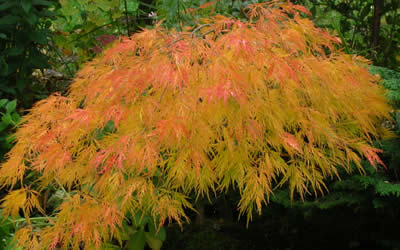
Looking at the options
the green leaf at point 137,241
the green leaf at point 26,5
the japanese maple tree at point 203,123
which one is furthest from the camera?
the green leaf at point 26,5

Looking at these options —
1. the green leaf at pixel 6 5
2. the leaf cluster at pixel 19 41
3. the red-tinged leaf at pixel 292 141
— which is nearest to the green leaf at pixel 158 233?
the red-tinged leaf at pixel 292 141

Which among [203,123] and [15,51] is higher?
[203,123]

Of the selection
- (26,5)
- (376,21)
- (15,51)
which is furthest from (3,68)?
(376,21)

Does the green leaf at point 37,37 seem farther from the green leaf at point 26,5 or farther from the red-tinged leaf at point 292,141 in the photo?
the red-tinged leaf at point 292,141

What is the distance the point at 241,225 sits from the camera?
79.8 inches

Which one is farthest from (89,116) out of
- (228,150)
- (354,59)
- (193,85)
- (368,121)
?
(354,59)

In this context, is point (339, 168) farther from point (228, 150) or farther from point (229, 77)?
point (229, 77)

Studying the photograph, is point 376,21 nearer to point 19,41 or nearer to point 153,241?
point 153,241

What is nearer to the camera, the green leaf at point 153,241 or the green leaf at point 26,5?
the green leaf at point 153,241

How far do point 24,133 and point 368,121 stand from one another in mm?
1289

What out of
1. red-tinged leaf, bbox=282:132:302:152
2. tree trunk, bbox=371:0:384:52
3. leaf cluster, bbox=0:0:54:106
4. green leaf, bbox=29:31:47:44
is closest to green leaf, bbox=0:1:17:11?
leaf cluster, bbox=0:0:54:106

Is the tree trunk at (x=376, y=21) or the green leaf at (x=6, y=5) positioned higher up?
the green leaf at (x=6, y=5)

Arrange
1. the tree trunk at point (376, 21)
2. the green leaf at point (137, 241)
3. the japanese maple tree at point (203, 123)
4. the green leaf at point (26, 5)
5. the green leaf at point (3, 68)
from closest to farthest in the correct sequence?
the japanese maple tree at point (203, 123)
the green leaf at point (137, 241)
the green leaf at point (26, 5)
the green leaf at point (3, 68)
the tree trunk at point (376, 21)

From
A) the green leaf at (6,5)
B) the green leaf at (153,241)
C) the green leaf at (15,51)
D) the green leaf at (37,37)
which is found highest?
the green leaf at (6,5)
